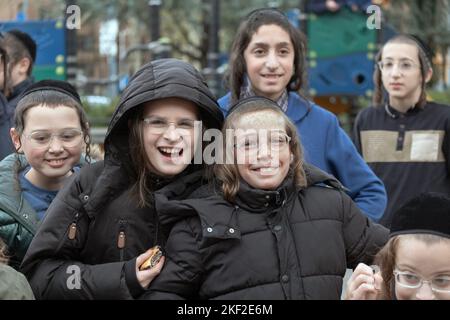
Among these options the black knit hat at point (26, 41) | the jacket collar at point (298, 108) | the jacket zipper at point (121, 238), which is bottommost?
the jacket zipper at point (121, 238)

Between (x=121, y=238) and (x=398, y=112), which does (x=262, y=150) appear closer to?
(x=121, y=238)

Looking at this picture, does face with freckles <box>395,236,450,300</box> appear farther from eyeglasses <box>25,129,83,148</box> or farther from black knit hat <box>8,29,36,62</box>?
black knit hat <box>8,29,36,62</box>

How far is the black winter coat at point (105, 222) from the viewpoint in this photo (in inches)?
103

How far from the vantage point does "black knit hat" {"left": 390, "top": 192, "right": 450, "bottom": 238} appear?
8.12ft

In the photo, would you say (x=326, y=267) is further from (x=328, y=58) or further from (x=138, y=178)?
(x=328, y=58)

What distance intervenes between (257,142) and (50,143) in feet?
3.19

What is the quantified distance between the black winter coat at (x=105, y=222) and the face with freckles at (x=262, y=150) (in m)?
0.17

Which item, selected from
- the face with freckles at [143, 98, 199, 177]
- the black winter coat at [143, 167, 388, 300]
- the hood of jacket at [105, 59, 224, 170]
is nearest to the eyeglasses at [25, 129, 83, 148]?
the hood of jacket at [105, 59, 224, 170]

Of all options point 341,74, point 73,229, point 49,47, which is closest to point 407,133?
point 73,229

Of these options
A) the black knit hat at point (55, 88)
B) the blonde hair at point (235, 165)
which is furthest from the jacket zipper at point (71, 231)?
the black knit hat at point (55, 88)

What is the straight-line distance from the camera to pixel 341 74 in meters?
10.5

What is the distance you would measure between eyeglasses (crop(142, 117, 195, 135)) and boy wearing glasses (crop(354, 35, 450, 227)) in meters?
2.29

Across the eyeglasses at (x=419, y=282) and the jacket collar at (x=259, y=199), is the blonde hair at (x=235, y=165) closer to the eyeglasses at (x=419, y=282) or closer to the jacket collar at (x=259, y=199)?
the jacket collar at (x=259, y=199)

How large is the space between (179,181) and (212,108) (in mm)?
302
